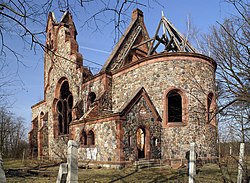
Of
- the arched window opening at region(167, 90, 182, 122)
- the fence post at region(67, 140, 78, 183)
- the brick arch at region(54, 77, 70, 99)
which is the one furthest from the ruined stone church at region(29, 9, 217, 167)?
the fence post at region(67, 140, 78, 183)

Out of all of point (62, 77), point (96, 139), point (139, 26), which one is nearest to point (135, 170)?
point (96, 139)

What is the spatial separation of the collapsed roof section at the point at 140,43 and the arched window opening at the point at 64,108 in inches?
212

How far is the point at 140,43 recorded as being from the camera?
77.9ft

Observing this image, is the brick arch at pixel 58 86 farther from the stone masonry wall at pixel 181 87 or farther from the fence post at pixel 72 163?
the fence post at pixel 72 163

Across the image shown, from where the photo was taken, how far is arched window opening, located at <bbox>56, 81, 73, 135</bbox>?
2348 centimetres

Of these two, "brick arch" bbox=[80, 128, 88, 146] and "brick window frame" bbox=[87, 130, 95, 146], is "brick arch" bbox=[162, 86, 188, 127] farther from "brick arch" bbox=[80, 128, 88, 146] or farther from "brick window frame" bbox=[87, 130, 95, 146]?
"brick arch" bbox=[80, 128, 88, 146]

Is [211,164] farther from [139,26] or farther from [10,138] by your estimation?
[10,138]

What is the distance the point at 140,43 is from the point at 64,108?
9671 mm

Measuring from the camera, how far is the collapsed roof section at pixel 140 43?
2062 centimetres

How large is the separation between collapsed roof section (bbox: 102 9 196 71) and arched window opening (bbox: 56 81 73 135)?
5.38 meters

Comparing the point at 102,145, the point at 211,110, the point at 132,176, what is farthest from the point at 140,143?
the point at 211,110

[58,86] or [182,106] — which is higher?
[58,86]

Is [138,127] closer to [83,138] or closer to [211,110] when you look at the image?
[83,138]

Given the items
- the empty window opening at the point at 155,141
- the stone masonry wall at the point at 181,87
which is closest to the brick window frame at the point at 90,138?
the empty window opening at the point at 155,141
